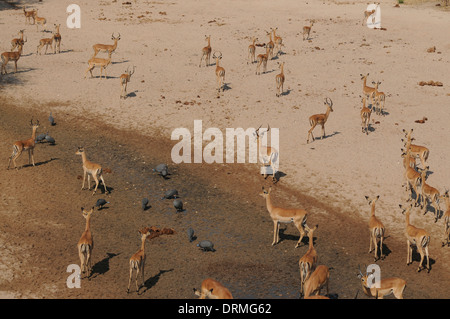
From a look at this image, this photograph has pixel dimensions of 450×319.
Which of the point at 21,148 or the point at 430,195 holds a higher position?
the point at 21,148

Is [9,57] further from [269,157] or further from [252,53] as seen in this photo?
[269,157]

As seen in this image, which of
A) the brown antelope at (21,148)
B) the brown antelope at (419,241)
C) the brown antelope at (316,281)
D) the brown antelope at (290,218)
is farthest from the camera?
the brown antelope at (21,148)

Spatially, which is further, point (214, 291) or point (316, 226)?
point (316, 226)

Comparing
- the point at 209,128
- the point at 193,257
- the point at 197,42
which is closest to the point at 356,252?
the point at 193,257

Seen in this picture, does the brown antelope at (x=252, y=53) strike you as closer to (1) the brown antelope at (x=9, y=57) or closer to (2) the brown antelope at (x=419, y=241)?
(1) the brown antelope at (x=9, y=57)

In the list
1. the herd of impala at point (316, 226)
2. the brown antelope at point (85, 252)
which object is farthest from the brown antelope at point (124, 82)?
the brown antelope at point (85, 252)

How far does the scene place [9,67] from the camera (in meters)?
42.1

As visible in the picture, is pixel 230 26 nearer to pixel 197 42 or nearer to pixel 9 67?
pixel 197 42

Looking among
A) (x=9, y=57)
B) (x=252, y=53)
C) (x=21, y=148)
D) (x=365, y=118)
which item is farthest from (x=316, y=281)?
(x=9, y=57)

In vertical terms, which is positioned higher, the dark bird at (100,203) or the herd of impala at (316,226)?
the herd of impala at (316,226)

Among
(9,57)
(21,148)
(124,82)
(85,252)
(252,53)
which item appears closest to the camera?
(85,252)

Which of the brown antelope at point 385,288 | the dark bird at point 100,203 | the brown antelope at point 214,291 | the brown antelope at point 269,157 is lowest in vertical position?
the dark bird at point 100,203

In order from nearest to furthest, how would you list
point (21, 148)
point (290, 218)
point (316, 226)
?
point (316, 226), point (290, 218), point (21, 148)
